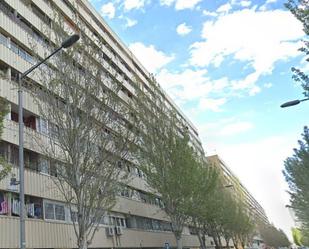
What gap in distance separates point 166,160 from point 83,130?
12.4 m

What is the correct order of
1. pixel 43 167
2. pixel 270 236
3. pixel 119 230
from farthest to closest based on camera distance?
pixel 270 236
pixel 119 230
pixel 43 167

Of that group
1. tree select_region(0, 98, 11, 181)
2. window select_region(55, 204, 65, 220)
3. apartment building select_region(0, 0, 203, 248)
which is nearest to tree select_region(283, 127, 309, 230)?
apartment building select_region(0, 0, 203, 248)

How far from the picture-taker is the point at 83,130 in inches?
723

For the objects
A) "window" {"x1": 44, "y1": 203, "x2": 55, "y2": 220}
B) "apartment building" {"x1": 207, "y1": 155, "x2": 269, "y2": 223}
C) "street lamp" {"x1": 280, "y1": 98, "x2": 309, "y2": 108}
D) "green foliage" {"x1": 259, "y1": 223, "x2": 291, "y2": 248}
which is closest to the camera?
"street lamp" {"x1": 280, "y1": 98, "x2": 309, "y2": 108}

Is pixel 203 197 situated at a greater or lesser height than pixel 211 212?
greater

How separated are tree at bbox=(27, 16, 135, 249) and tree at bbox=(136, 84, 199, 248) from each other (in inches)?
361

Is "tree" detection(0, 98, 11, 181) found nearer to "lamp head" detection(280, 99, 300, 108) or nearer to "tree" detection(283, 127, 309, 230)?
"lamp head" detection(280, 99, 300, 108)

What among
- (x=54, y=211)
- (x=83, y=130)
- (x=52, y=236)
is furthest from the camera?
(x=54, y=211)

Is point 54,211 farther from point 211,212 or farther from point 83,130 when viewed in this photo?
point 211,212

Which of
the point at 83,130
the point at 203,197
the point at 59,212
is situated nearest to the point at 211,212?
the point at 203,197

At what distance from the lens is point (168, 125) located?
3134 centimetres

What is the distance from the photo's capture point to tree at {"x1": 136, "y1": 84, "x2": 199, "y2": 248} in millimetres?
29203

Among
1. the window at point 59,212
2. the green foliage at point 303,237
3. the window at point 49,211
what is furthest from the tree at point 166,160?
the green foliage at point 303,237

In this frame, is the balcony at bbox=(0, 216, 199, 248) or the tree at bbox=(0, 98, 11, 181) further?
the balcony at bbox=(0, 216, 199, 248)
